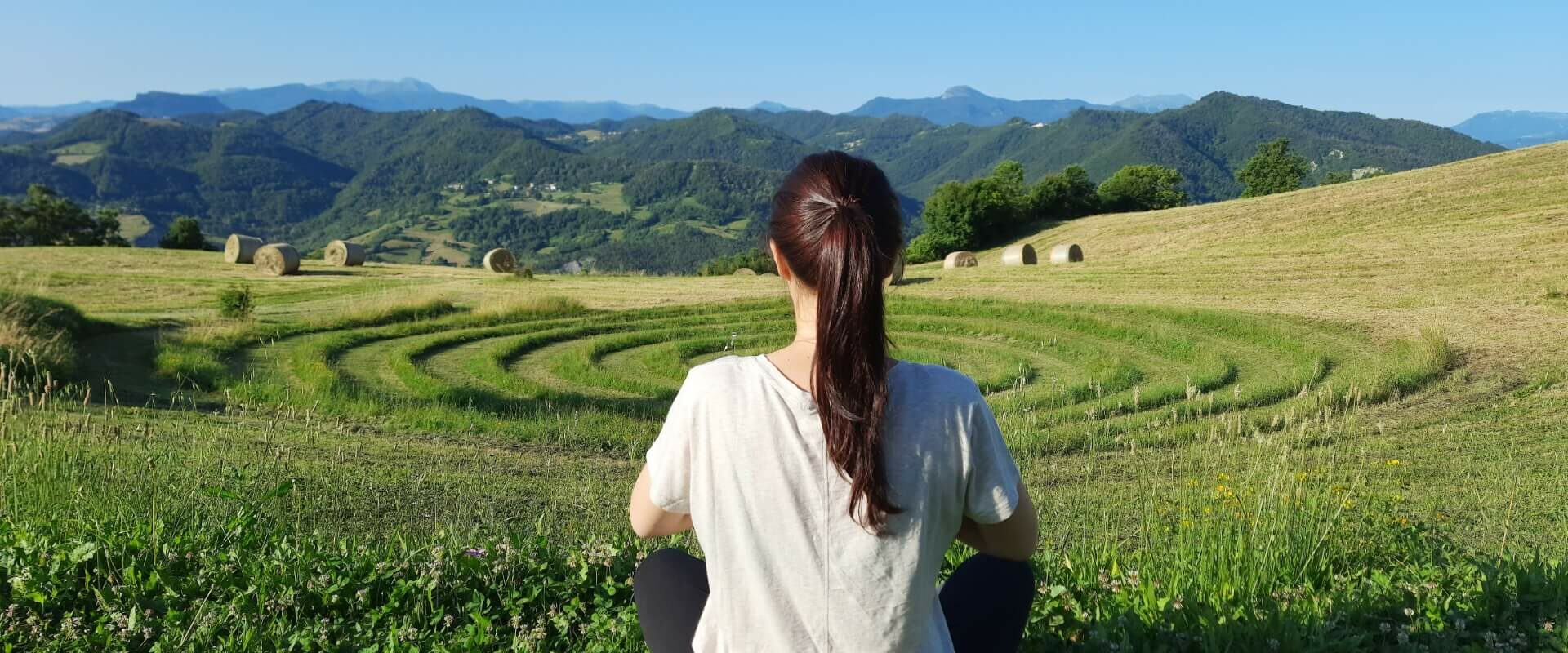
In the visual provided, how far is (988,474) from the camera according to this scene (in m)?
2.78

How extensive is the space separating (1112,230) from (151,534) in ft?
168

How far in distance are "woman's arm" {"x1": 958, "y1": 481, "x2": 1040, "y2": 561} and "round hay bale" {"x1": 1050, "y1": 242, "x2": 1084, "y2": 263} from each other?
40.4 metres

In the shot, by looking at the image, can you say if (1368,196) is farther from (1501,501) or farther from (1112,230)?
(1501,501)

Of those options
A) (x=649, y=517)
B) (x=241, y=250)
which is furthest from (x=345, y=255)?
(x=649, y=517)

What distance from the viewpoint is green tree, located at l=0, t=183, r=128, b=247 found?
63.9 m

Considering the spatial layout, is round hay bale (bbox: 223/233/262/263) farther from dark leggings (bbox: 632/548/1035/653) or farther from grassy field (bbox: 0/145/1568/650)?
dark leggings (bbox: 632/548/1035/653)

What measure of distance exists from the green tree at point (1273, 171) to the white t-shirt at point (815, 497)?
290 ft

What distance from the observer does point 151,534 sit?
5488 millimetres

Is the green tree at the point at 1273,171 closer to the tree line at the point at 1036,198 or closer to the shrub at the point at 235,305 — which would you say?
the tree line at the point at 1036,198

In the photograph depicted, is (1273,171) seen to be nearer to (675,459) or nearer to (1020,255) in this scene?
(1020,255)

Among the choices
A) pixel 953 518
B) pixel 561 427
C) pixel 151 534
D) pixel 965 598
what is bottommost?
pixel 561 427

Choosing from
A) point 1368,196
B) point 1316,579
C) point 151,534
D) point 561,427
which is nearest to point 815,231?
point 1316,579

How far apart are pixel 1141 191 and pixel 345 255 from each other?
5896 cm

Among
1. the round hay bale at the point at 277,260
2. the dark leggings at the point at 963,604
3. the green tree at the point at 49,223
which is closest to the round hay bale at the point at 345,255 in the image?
the round hay bale at the point at 277,260
